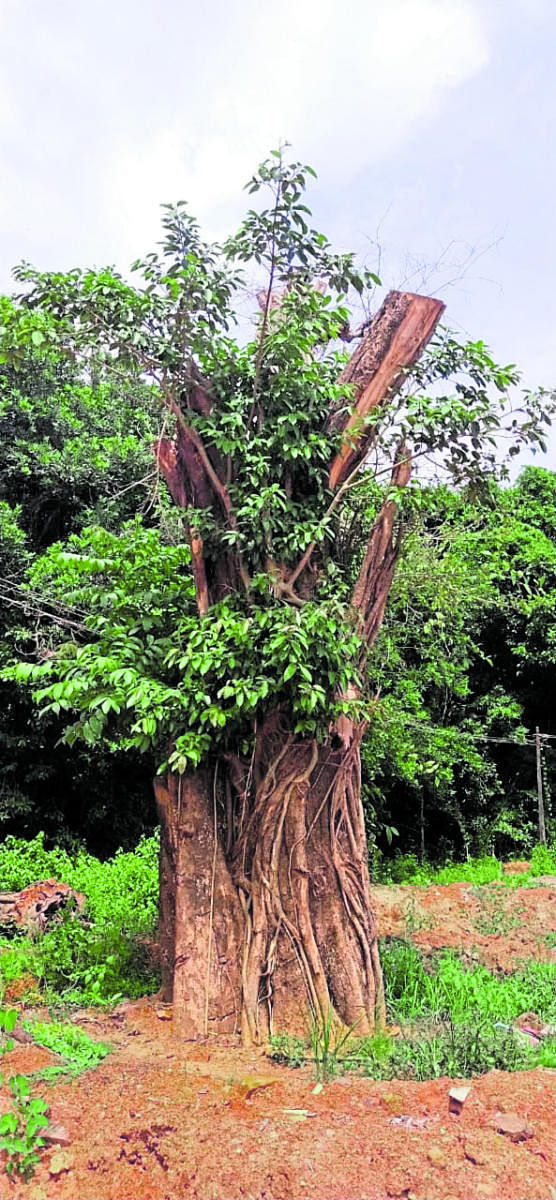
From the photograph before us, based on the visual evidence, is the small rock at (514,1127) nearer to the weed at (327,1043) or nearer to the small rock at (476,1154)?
the small rock at (476,1154)

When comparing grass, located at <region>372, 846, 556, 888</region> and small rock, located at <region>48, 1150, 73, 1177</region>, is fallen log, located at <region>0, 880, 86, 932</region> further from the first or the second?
grass, located at <region>372, 846, 556, 888</region>

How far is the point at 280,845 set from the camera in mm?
4246

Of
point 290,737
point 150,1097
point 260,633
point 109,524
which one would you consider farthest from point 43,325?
point 109,524

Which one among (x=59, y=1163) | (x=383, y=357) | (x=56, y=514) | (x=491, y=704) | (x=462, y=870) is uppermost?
(x=56, y=514)

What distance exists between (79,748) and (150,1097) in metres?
→ 6.58

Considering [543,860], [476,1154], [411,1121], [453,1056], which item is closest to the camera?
[476,1154]

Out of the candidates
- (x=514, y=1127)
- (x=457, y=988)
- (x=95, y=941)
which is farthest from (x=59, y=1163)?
(x=95, y=941)

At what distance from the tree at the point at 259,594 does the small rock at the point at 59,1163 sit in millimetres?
1515

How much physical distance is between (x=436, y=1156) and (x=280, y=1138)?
0.51 metres

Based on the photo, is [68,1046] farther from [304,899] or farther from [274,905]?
[304,899]

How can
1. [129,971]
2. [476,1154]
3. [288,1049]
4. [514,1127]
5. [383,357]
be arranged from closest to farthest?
1. [476,1154]
2. [514,1127]
3. [288,1049]
4. [383,357]
5. [129,971]

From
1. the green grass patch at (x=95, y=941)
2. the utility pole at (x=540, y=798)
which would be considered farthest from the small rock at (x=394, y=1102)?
the utility pole at (x=540, y=798)

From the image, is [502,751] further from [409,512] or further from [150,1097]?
[150,1097]

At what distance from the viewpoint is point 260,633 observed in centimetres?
404
